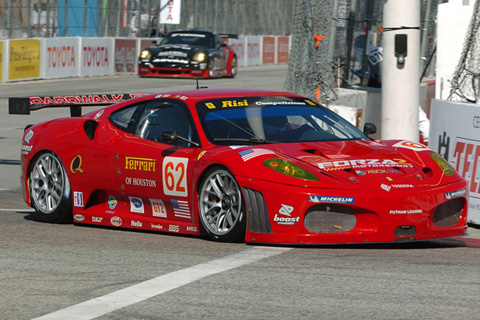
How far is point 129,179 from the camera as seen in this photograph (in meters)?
8.50

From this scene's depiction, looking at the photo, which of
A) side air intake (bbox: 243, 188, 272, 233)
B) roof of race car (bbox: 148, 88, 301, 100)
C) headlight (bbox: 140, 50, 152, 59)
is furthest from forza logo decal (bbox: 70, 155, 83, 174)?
headlight (bbox: 140, 50, 152, 59)

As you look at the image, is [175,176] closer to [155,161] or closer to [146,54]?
[155,161]

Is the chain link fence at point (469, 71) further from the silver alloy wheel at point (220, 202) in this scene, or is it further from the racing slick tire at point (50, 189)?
the racing slick tire at point (50, 189)

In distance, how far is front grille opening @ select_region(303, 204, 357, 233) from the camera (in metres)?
7.34

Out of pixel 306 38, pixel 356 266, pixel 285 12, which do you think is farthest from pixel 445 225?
pixel 285 12

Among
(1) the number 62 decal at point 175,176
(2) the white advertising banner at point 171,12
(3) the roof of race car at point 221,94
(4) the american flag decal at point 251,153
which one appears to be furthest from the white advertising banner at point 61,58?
(4) the american flag decal at point 251,153

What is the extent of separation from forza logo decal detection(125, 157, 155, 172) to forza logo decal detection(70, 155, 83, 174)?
0.60 metres

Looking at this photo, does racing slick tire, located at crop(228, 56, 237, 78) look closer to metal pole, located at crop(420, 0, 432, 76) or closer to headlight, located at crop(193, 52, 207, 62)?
headlight, located at crop(193, 52, 207, 62)

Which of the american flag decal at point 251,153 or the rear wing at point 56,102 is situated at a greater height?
the rear wing at point 56,102

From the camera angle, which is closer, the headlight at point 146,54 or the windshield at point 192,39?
the headlight at point 146,54

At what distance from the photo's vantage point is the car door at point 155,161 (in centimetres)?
809

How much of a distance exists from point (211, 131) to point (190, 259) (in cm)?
157

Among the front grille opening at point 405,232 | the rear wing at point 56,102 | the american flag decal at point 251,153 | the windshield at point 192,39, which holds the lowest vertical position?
the front grille opening at point 405,232

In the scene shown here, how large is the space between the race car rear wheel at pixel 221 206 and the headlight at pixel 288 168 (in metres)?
0.29
